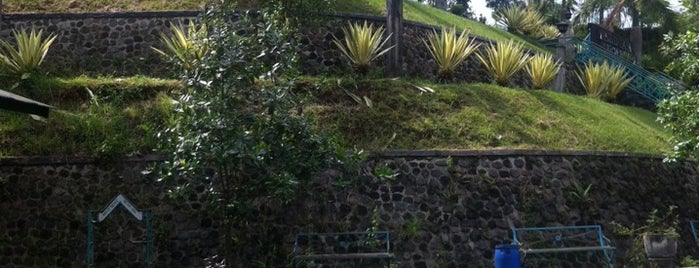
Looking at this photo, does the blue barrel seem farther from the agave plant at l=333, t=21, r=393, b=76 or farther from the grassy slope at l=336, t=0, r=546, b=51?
the grassy slope at l=336, t=0, r=546, b=51

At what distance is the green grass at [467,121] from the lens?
1582cm

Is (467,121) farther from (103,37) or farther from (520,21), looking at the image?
(520,21)

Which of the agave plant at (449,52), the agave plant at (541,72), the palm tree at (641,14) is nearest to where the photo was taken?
the agave plant at (449,52)

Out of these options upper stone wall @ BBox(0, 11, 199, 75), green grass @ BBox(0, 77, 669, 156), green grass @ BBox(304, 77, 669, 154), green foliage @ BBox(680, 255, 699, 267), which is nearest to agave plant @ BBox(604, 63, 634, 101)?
green grass @ BBox(304, 77, 669, 154)

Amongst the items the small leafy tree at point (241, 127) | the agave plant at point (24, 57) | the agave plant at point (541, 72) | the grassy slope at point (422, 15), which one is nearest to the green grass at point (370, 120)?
the agave plant at point (24, 57)

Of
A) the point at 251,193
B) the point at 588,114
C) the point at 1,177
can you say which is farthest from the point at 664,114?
the point at 1,177

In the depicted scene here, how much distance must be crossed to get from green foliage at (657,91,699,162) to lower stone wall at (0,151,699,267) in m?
1.63

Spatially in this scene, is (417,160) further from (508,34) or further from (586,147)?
(508,34)

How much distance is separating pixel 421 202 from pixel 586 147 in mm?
4204

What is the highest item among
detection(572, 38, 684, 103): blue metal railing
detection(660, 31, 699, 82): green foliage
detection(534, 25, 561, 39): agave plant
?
detection(534, 25, 561, 39): agave plant

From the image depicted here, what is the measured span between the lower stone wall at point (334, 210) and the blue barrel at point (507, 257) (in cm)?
226

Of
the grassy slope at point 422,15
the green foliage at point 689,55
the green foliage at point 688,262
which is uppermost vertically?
the grassy slope at point 422,15

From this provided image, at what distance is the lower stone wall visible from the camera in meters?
13.7

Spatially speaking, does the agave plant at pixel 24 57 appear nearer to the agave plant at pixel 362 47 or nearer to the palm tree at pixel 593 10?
the agave plant at pixel 362 47
